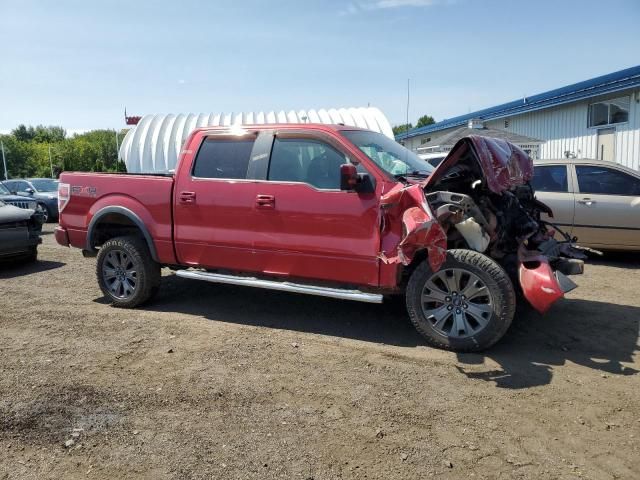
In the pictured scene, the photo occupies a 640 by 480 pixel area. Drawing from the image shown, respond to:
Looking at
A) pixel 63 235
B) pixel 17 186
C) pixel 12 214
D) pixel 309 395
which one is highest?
pixel 17 186

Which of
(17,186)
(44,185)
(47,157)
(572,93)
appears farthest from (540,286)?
(47,157)

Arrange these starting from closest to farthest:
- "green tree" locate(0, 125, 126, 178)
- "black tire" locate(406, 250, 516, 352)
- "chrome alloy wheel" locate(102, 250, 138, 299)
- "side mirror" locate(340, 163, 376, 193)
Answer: "black tire" locate(406, 250, 516, 352), "side mirror" locate(340, 163, 376, 193), "chrome alloy wheel" locate(102, 250, 138, 299), "green tree" locate(0, 125, 126, 178)

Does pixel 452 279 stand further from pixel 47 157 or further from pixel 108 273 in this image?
pixel 47 157

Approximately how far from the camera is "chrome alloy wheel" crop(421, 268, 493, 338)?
4422 millimetres

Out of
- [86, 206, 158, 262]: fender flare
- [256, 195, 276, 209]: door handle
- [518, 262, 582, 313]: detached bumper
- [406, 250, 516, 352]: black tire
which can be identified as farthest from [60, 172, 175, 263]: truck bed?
[518, 262, 582, 313]: detached bumper

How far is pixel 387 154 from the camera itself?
5344 millimetres

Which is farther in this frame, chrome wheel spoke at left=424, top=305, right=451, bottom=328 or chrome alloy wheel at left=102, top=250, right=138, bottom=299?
chrome alloy wheel at left=102, top=250, right=138, bottom=299

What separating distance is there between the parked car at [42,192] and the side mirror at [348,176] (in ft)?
48.4

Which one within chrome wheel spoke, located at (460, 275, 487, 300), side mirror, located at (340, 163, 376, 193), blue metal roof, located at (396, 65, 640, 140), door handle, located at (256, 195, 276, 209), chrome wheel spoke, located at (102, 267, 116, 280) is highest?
blue metal roof, located at (396, 65, 640, 140)

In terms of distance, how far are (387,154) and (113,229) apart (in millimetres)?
3452

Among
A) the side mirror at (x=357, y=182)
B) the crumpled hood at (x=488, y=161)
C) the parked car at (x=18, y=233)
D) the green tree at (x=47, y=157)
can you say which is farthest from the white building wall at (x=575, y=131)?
the green tree at (x=47, y=157)

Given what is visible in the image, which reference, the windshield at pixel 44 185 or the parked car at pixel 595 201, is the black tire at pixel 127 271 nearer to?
the parked car at pixel 595 201

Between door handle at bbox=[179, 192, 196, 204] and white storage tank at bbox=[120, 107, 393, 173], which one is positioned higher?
white storage tank at bbox=[120, 107, 393, 173]

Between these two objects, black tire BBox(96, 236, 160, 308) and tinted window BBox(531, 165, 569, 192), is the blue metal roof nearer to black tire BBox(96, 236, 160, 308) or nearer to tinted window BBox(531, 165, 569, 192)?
tinted window BBox(531, 165, 569, 192)
